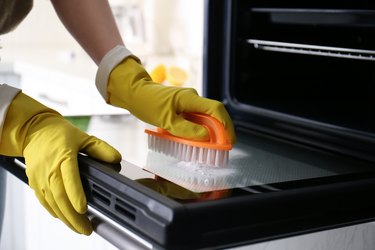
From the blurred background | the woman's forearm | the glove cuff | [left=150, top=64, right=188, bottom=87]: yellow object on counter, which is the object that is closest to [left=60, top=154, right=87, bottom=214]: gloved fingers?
the blurred background

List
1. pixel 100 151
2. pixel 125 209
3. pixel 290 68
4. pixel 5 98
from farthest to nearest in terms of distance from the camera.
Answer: pixel 290 68, pixel 5 98, pixel 100 151, pixel 125 209

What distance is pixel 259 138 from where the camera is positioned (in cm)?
100

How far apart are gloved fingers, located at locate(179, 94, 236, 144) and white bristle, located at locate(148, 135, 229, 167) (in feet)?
0.08

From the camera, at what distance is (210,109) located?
78cm

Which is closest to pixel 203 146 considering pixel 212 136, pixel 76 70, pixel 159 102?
pixel 212 136

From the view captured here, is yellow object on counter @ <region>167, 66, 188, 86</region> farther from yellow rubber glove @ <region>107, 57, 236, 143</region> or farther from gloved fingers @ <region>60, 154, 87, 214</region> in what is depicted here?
gloved fingers @ <region>60, 154, 87, 214</region>

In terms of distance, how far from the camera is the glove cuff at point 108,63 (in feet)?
3.19

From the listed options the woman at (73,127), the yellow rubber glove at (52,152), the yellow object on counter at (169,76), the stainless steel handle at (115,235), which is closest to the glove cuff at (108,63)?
the woman at (73,127)

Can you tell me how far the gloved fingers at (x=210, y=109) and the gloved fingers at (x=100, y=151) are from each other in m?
0.13

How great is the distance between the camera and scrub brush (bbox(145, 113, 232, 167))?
758mm

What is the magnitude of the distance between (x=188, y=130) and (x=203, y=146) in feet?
0.10

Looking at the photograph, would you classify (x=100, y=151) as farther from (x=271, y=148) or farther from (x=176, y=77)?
(x=176, y=77)

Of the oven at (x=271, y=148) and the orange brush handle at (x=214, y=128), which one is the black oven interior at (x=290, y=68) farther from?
the orange brush handle at (x=214, y=128)

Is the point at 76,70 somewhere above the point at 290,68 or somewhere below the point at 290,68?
below
